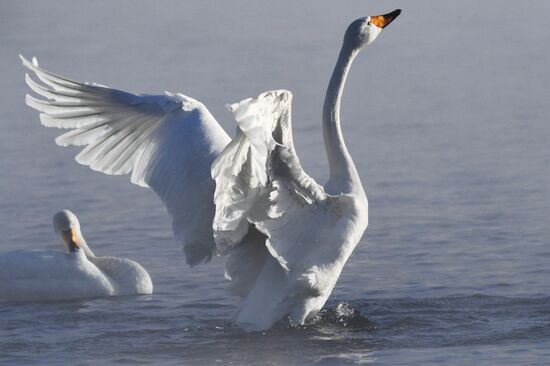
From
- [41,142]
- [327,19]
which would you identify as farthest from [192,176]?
[327,19]

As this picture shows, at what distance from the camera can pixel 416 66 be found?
1758 centimetres

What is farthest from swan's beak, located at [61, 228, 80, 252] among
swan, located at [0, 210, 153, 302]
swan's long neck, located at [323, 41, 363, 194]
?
swan's long neck, located at [323, 41, 363, 194]

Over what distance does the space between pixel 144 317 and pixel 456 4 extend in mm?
13065

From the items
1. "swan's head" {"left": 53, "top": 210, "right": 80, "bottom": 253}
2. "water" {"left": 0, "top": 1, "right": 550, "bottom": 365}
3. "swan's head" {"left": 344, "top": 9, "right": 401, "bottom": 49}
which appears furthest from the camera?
"swan's head" {"left": 53, "top": 210, "right": 80, "bottom": 253}

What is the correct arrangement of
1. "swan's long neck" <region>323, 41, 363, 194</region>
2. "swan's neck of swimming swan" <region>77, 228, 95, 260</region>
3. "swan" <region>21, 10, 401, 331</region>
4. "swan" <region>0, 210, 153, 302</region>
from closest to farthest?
"swan" <region>21, 10, 401, 331</region>, "swan's long neck" <region>323, 41, 363, 194</region>, "swan" <region>0, 210, 153, 302</region>, "swan's neck of swimming swan" <region>77, 228, 95, 260</region>

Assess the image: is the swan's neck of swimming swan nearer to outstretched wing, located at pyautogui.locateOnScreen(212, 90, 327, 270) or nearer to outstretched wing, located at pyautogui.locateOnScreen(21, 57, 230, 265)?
outstretched wing, located at pyautogui.locateOnScreen(21, 57, 230, 265)

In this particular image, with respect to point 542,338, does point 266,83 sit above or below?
above

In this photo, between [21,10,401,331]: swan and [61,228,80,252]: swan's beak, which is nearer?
[21,10,401,331]: swan

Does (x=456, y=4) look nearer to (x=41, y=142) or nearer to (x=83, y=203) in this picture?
(x=41, y=142)

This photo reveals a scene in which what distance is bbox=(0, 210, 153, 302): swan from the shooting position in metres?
10.9

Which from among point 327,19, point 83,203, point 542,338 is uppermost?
point 327,19

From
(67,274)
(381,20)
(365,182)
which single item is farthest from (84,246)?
(381,20)

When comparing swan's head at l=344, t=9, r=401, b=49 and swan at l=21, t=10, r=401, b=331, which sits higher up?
swan's head at l=344, t=9, r=401, b=49

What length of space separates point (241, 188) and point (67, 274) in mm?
3151
